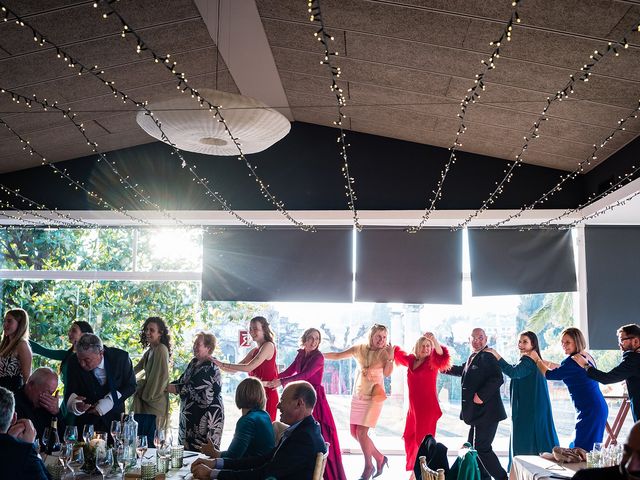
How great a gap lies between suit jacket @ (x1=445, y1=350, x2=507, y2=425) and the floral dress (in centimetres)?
240

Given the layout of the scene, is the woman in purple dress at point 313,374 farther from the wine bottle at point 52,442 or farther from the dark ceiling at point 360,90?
the wine bottle at point 52,442

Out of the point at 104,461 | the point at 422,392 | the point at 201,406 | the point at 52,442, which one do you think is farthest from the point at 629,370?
the point at 52,442

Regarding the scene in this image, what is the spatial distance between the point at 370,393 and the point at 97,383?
2943 mm

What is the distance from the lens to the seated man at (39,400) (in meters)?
4.38

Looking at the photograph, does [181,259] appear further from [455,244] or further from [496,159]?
[496,159]

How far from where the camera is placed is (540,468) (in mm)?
3984

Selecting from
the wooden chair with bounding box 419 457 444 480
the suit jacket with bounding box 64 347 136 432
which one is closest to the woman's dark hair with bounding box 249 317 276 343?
the suit jacket with bounding box 64 347 136 432

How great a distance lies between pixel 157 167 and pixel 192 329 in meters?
2.10

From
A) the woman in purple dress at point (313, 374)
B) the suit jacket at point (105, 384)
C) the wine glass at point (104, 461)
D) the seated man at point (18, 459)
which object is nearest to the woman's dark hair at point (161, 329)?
the suit jacket at point (105, 384)

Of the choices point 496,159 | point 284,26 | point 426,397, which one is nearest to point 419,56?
point 284,26

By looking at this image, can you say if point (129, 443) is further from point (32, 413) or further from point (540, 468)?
point (540, 468)

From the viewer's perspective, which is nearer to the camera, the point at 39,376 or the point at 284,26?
the point at 39,376

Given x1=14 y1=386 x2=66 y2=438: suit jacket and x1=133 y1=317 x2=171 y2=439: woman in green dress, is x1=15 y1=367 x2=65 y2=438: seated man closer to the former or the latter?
x1=14 y1=386 x2=66 y2=438: suit jacket

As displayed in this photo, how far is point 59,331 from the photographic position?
8.86m
